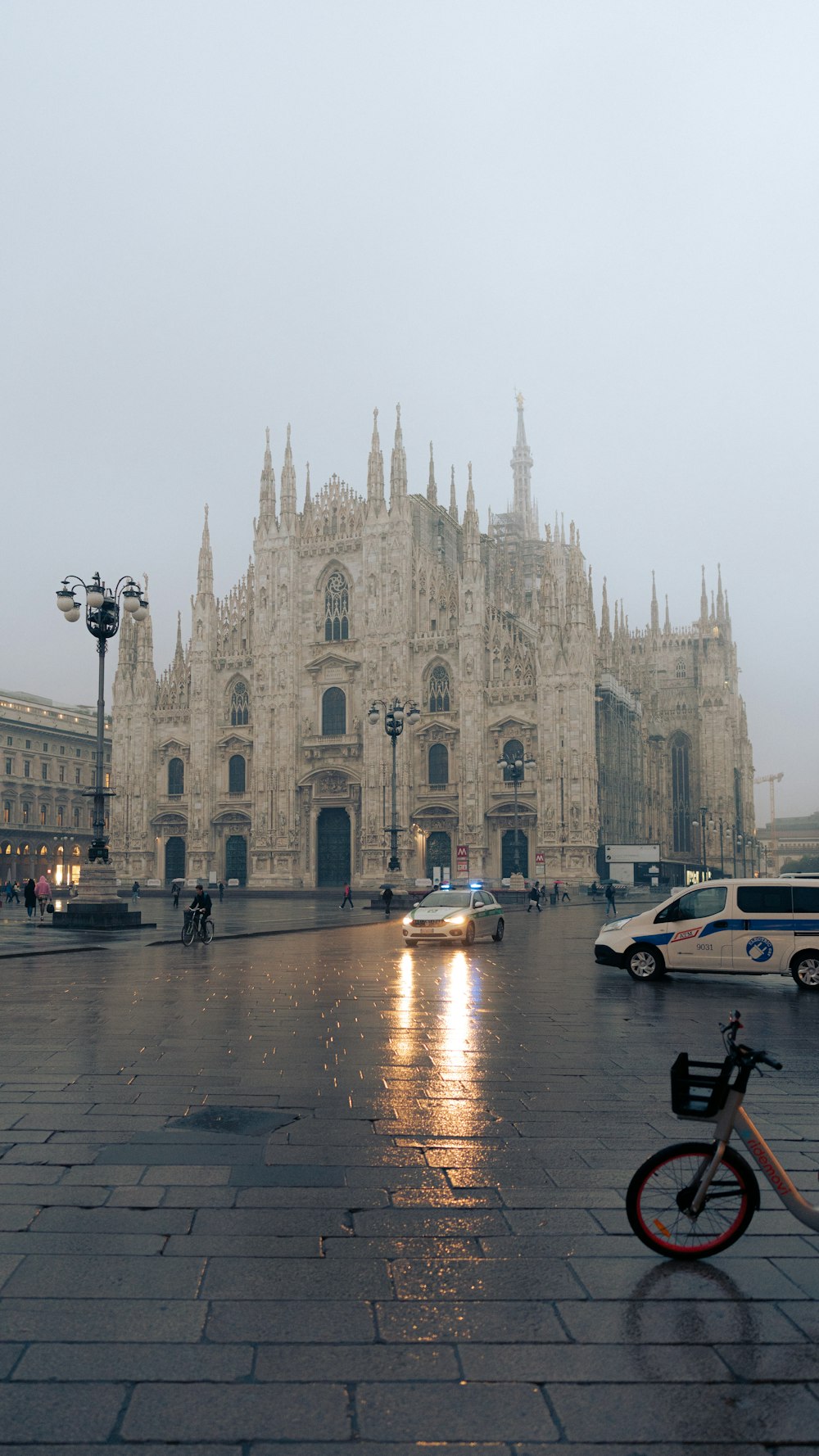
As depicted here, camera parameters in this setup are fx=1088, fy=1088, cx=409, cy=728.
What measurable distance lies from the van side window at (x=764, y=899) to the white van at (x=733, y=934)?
11mm

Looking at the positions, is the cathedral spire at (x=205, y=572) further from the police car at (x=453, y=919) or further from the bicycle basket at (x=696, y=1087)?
the bicycle basket at (x=696, y=1087)

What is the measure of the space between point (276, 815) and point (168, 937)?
38.5 meters

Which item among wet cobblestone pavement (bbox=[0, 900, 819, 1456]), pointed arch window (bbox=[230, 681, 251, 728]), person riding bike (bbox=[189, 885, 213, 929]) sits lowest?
wet cobblestone pavement (bbox=[0, 900, 819, 1456])

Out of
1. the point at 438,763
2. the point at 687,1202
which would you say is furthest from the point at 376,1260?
the point at 438,763

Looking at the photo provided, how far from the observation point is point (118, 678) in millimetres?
67812

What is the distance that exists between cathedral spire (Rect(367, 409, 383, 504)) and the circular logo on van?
4808cm

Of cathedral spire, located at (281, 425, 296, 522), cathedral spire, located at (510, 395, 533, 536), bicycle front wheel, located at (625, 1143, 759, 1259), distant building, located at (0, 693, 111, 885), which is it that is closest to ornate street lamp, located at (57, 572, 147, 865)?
bicycle front wheel, located at (625, 1143, 759, 1259)

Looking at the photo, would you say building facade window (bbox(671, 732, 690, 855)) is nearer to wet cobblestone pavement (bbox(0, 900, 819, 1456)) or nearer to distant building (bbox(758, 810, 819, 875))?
distant building (bbox(758, 810, 819, 875))

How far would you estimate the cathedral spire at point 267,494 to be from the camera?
6400 centimetres

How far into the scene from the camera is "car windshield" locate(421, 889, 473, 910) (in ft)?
76.8

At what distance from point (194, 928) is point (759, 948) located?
11406 mm

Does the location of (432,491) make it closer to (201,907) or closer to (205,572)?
(205,572)

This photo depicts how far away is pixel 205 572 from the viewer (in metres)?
65.4

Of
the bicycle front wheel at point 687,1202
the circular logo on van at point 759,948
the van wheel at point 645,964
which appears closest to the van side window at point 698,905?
the van wheel at point 645,964
